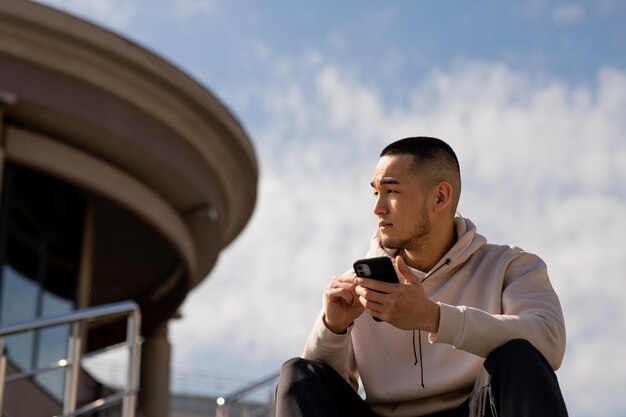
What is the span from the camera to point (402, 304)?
2854 mm

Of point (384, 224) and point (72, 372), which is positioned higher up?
point (72, 372)

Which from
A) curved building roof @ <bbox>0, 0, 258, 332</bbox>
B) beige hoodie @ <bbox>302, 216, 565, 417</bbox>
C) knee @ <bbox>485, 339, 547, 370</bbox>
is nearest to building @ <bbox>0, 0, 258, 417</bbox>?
curved building roof @ <bbox>0, 0, 258, 332</bbox>

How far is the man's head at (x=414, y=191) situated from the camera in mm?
3283

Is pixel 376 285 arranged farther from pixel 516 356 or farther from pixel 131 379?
pixel 131 379

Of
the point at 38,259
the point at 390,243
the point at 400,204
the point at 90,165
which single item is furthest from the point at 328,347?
the point at 38,259

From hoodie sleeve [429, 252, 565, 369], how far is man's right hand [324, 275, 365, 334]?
31cm

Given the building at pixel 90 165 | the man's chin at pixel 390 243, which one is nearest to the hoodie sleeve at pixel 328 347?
the man's chin at pixel 390 243

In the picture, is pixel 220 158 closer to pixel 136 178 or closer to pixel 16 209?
pixel 136 178

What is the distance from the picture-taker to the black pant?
263 centimetres

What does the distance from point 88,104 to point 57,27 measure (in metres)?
0.90

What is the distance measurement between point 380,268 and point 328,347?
0.42 metres

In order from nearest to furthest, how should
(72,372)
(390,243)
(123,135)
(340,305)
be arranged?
1. (340,305)
2. (390,243)
3. (72,372)
4. (123,135)

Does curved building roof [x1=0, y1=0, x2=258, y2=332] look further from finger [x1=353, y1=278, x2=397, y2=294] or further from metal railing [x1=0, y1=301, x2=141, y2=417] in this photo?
finger [x1=353, y1=278, x2=397, y2=294]

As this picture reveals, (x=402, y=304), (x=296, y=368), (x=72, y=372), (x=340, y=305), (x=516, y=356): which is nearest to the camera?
(x=516, y=356)
